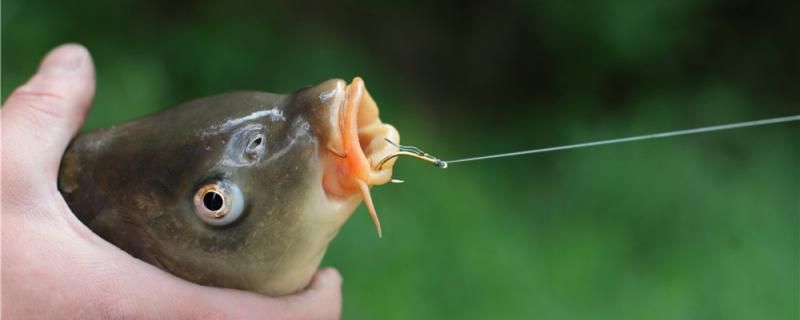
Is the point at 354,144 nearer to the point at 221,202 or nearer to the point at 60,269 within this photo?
the point at 221,202

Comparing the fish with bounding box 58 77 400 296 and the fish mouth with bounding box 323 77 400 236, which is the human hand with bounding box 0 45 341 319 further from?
the fish mouth with bounding box 323 77 400 236

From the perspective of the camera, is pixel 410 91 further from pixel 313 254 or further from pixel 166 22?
pixel 313 254

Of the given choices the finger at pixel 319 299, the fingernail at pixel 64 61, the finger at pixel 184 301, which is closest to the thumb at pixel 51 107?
the fingernail at pixel 64 61

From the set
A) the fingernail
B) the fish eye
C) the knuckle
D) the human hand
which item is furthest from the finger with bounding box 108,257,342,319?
the fingernail

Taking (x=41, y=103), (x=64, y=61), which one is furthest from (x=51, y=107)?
(x=64, y=61)

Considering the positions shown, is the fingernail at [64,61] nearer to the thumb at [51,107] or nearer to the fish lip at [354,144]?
the thumb at [51,107]

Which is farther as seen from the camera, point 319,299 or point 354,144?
point 319,299
